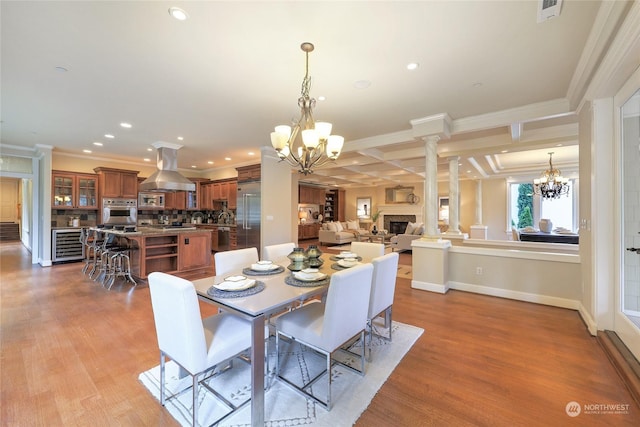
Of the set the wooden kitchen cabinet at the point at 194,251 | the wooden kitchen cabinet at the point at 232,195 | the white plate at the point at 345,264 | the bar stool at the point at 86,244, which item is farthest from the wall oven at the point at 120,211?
the white plate at the point at 345,264

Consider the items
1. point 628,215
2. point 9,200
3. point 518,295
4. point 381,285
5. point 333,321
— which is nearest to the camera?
point 333,321

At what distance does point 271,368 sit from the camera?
2158 millimetres

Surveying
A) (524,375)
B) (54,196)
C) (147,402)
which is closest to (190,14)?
(147,402)

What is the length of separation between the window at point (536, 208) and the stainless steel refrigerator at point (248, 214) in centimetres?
861

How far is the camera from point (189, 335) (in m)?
1.47

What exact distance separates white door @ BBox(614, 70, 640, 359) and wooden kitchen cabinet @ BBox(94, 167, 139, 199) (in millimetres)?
9061

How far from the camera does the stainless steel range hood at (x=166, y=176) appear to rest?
17.4 feet

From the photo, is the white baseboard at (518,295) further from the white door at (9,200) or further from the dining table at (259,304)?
the white door at (9,200)

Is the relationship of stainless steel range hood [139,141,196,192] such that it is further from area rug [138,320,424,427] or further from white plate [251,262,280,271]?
area rug [138,320,424,427]

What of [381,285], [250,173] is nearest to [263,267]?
[381,285]

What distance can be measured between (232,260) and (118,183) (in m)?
6.11

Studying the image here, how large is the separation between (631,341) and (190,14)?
4.34 metres

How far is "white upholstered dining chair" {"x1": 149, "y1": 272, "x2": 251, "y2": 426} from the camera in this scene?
1.45 metres

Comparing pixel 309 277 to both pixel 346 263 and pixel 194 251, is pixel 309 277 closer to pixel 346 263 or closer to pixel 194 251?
pixel 346 263
